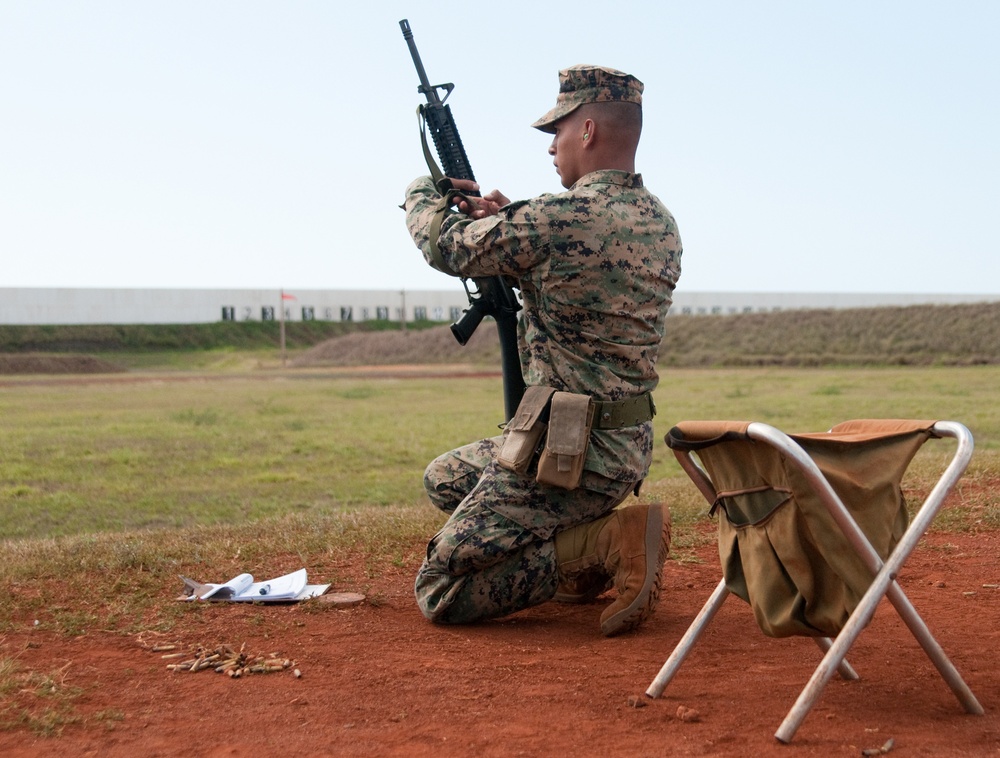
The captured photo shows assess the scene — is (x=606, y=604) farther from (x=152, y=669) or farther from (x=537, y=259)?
(x=152, y=669)

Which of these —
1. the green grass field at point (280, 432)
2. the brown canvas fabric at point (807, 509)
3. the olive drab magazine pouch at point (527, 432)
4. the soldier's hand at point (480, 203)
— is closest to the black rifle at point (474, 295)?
the soldier's hand at point (480, 203)

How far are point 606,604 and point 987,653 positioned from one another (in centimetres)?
155

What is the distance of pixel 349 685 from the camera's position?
3400mm

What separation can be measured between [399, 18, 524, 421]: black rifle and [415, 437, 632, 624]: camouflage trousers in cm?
65

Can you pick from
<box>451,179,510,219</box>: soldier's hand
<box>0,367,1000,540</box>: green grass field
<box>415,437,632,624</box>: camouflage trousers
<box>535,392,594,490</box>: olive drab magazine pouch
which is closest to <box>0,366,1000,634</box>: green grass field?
<box>0,367,1000,540</box>: green grass field

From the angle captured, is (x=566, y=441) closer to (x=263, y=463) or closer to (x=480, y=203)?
(x=480, y=203)

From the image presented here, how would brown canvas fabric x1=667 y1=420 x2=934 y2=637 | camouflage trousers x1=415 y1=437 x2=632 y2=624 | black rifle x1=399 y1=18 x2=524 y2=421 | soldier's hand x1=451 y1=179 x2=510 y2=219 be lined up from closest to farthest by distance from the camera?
1. brown canvas fabric x1=667 y1=420 x2=934 y2=637
2. camouflage trousers x1=415 y1=437 x2=632 y2=624
3. soldier's hand x1=451 y1=179 x2=510 y2=219
4. black rifle x1=399 y1=18 x2=524 y2=421

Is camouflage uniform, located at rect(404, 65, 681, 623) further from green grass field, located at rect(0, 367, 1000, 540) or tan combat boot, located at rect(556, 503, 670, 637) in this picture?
green grass field, located at rect(0, 367, 1000, 540)

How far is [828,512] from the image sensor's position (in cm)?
277

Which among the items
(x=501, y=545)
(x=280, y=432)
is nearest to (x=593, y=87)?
(x=501, y=545)

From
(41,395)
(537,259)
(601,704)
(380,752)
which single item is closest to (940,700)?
(601,704)

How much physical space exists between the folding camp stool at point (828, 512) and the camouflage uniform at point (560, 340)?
3.47 ft

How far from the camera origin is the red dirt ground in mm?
2830

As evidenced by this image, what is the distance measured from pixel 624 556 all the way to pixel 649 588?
0.17m
